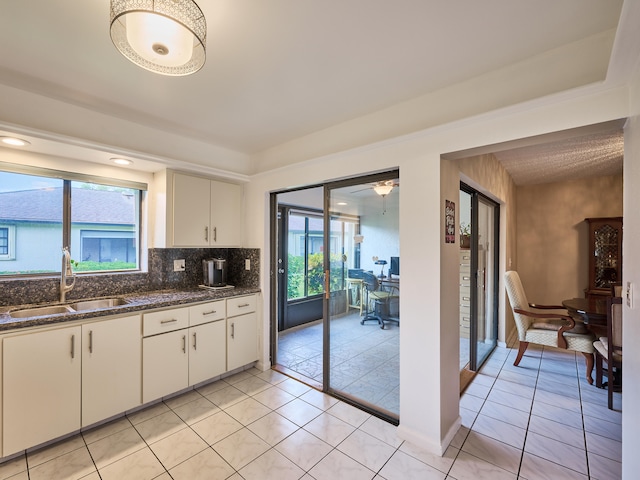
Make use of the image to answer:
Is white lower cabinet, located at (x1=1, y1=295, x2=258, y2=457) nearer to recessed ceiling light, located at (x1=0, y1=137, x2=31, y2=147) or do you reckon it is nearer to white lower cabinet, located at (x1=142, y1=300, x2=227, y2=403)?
white lower cabinet, located at (x1=142, y1=300, x2=227, y2=403)

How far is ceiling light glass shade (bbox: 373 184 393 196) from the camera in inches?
94.3

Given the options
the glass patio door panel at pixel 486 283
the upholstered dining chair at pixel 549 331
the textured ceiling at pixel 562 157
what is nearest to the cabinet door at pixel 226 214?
the textured ceiling at pixel 562 157

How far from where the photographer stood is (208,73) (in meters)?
1.84

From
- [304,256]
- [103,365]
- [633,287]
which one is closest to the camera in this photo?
[633,287]

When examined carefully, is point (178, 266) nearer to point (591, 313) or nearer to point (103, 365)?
point (103, 365)

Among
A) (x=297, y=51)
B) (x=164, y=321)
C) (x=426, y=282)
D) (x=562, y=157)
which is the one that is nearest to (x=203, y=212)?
(x=164, y=321)

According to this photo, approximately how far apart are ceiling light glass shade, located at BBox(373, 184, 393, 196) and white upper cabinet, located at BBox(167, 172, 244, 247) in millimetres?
1700

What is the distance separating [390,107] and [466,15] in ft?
2.97

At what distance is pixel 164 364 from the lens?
2.51 metres

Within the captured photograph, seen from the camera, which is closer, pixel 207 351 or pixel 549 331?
pixel 207 351

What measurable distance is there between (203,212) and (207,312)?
3.37ft

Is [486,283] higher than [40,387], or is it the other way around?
[486,283]

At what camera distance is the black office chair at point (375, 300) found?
2492 mm

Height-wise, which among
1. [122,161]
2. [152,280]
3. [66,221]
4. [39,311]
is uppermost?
[122,161]
